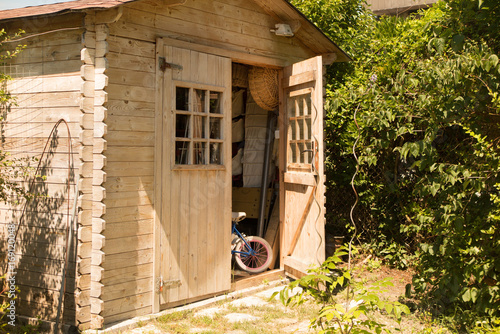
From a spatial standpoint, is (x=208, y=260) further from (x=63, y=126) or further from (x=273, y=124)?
(x=273, y=124)

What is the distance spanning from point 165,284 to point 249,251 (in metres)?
1.79

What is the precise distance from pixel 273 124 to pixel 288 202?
154 centimetres

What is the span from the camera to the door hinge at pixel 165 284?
4.93 meters

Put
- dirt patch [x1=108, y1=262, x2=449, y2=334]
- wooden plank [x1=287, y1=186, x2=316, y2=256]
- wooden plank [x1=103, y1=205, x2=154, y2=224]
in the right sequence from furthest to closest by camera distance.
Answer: wooden plank [x1=287, y1=186, x2=316, y2=256]
dirt patch [x1=108, y1=262, x2=449, y2=334]
wooden plank [x1=103, y1=205, x2=154, y2=224]

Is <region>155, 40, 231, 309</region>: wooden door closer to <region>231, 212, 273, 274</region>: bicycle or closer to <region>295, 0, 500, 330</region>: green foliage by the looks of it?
<region>231, 212, 273, 274</region>: bicycle

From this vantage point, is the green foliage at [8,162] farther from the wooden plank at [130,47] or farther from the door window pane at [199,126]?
the door window pane at [199,126]

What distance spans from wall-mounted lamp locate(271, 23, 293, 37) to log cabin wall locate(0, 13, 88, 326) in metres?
2.55

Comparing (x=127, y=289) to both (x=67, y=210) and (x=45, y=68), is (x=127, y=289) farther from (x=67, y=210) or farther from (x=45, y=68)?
(x=45, y=68)

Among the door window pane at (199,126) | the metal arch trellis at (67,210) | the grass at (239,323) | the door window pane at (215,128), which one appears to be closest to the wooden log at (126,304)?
the grass at (239,323)

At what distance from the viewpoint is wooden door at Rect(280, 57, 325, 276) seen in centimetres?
575

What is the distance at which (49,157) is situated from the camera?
471cm

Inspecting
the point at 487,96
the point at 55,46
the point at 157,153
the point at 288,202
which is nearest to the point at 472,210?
the point at 487,96

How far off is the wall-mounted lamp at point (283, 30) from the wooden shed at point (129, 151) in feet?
0.74

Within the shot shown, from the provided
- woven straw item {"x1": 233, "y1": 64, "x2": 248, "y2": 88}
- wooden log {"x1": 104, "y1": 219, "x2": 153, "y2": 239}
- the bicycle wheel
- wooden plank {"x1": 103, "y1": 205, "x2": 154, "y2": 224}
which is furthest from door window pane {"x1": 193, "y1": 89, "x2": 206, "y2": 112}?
the bicycle wheel
